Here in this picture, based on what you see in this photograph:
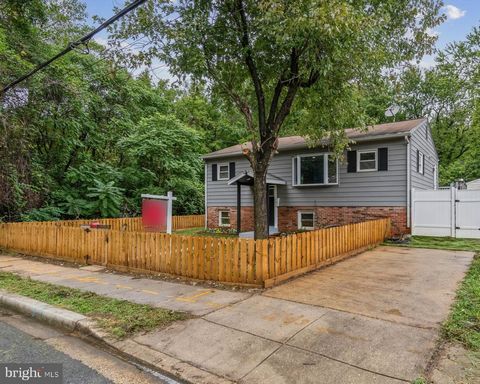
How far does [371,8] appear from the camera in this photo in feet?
24.8

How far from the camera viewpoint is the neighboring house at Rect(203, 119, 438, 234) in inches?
466

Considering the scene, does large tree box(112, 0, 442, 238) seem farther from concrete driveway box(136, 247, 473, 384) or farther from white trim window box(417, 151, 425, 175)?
white trim window box(417, 151, 425, 175)

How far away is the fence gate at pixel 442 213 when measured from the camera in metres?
11.5

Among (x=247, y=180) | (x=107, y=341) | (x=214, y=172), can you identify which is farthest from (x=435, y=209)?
(x=107, y=341)

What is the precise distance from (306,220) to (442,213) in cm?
513

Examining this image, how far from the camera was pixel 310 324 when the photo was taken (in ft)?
13.4

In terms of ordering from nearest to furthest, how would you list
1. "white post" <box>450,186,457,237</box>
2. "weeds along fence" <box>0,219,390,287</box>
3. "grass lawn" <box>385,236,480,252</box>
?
1. "weeds along fence" <box>0,219,390,287</box>
2. "grass lawn" <box>385,236,480,252</box>
3. "white post" <box>450,186,457,237</box>

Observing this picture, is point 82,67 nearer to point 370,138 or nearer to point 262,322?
point 370,138

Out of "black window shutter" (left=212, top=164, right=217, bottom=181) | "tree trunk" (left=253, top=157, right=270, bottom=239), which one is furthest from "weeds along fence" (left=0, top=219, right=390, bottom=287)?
"black window shutter" (left=212, top=164, right=217, bottom=181)

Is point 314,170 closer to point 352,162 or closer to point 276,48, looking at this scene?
point 352,162

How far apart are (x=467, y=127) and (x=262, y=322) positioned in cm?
2989

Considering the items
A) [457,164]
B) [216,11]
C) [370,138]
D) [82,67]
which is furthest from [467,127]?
[82,67]

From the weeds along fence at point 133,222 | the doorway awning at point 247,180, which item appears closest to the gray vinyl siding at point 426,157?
the doorway awning at point 247,180

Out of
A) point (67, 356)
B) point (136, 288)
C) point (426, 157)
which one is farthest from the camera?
point (426, 157)
